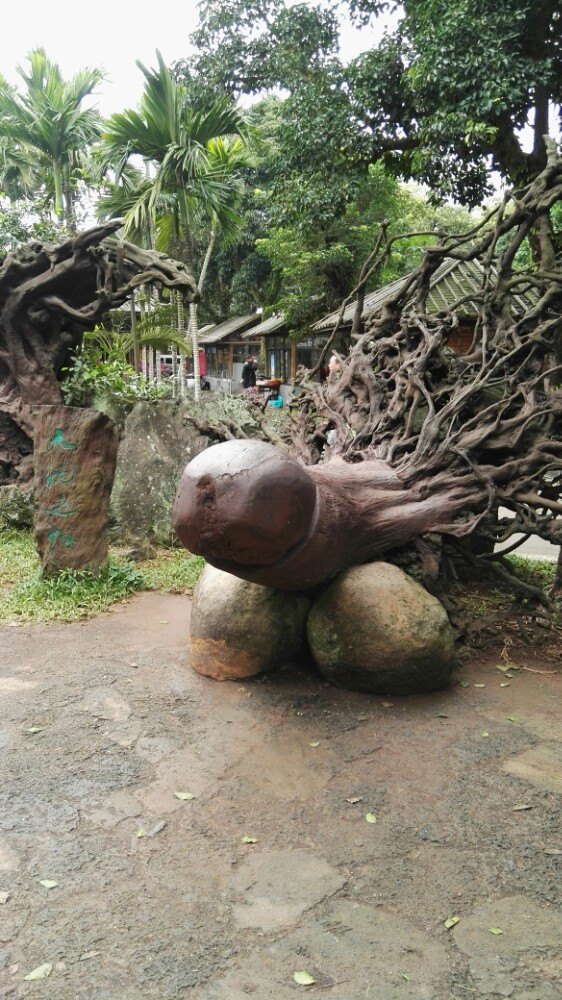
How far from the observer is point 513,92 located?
277 inches

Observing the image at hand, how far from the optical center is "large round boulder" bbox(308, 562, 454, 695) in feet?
12.7

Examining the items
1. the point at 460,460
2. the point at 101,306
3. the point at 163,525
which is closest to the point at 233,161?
the point at 101,306

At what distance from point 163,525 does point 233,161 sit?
33.1 ft

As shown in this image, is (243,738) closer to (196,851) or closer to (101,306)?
(196,851)

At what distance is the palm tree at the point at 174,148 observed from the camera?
1320 centimetres

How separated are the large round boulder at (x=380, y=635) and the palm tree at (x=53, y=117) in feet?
53.1

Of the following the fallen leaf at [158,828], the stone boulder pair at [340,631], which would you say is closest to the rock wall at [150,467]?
the stone boulder pair at [340,631]

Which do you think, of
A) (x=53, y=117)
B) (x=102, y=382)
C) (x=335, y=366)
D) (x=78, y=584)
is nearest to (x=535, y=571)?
(x=335, y=366)

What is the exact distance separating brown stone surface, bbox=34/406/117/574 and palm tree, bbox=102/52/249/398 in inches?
268

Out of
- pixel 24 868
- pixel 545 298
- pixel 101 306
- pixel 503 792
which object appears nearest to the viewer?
pixel 24 868

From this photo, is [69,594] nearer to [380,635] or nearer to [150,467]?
[150,467]

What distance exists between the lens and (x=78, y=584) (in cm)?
588

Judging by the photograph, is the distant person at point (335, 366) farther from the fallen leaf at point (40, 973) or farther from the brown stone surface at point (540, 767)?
the fallen leaf at point (40, 973)

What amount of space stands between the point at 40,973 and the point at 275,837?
94cm
